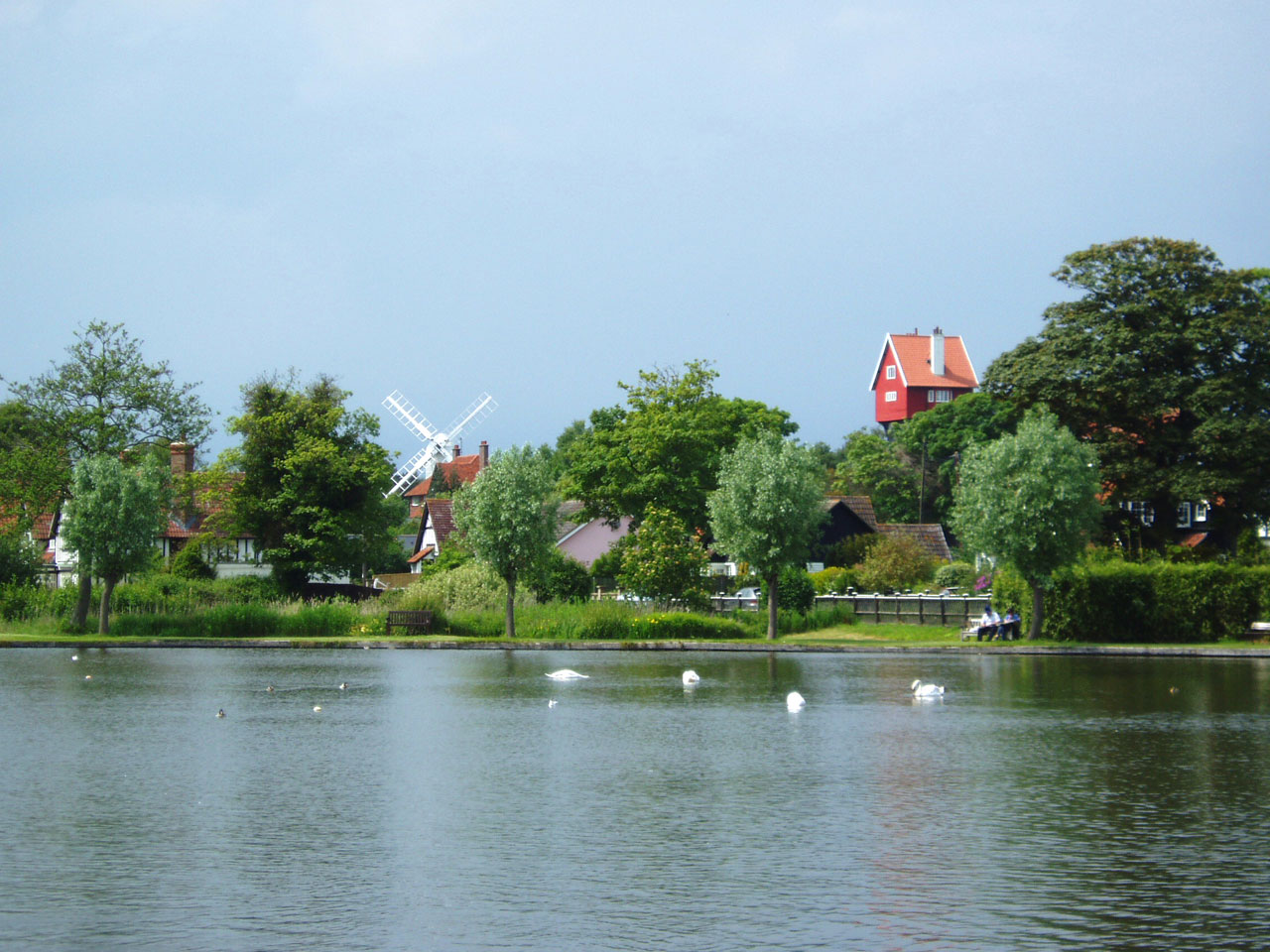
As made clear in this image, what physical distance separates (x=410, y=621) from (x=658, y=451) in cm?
1707

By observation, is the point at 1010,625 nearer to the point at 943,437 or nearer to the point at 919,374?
the point at 943,437

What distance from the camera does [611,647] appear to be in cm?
4641

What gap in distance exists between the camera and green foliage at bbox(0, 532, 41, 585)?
5494 cm

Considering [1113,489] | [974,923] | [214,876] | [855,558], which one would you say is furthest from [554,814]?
[855,558]

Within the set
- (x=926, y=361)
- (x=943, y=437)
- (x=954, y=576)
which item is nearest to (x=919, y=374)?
(x=926, y=361)

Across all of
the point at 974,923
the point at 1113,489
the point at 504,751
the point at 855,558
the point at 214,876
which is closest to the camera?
the point at 974,923

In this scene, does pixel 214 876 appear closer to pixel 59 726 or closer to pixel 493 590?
pixel 59 726

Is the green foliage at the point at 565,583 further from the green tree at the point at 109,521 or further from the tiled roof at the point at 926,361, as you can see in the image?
the tiled roof at the point at 926,361

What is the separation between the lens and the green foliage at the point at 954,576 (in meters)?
64.5

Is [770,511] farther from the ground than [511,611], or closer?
farther from the ground

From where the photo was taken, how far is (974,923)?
10.7 m

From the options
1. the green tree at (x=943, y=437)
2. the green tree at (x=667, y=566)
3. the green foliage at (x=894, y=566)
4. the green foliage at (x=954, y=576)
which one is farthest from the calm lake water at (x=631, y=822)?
the green tree at (x=943, y=437)

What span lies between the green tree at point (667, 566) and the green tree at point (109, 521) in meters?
18.0

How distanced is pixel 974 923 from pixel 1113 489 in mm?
45818
